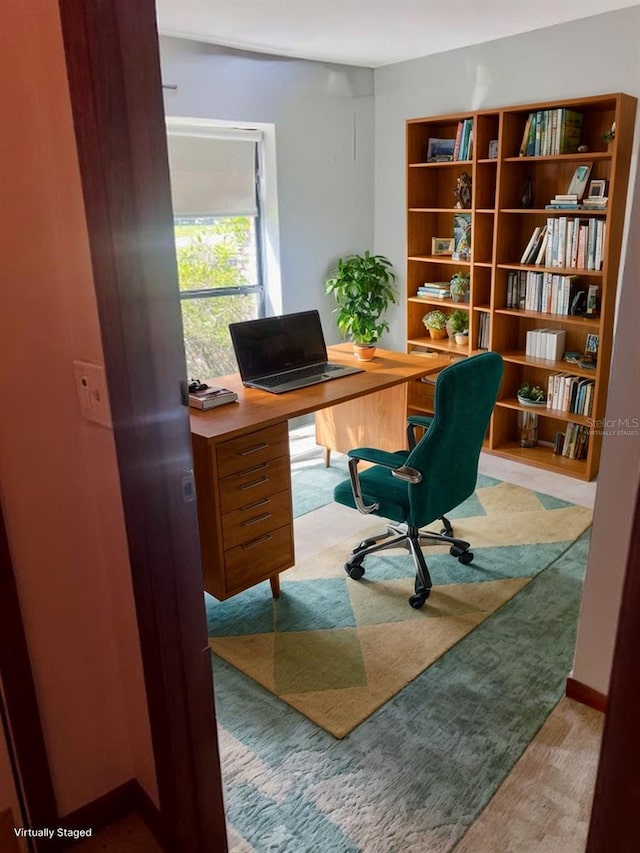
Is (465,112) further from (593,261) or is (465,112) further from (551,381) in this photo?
(551,381)

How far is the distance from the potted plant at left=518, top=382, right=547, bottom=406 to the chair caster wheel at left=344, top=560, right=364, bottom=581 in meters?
1.71

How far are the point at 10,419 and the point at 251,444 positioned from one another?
1.20 meters

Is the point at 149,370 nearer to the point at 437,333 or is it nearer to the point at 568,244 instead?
the point at 568,244

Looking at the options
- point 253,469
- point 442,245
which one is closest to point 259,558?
point 253,469

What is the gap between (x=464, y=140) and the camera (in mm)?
3957

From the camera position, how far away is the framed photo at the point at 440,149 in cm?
418

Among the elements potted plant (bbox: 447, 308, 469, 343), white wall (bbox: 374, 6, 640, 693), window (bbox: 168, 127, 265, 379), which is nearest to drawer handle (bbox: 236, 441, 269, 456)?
white wall (bbox: 374, 6, 640, 693)

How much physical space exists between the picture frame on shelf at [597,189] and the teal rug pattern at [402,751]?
Result: 2236mm

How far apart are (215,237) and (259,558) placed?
87.8 inches

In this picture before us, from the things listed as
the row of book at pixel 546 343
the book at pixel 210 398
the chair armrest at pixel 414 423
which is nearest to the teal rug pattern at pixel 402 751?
the chair armrest at pixel 414 423

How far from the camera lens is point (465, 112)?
3.94m

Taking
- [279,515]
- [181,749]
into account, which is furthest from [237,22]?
[181,749]

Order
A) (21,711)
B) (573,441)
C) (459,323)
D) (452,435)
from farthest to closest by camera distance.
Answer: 1. (459,323)
2. (573,441)
3. (452,435)
4. (21,711)

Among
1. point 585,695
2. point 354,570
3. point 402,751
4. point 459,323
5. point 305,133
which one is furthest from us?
point 459,323
